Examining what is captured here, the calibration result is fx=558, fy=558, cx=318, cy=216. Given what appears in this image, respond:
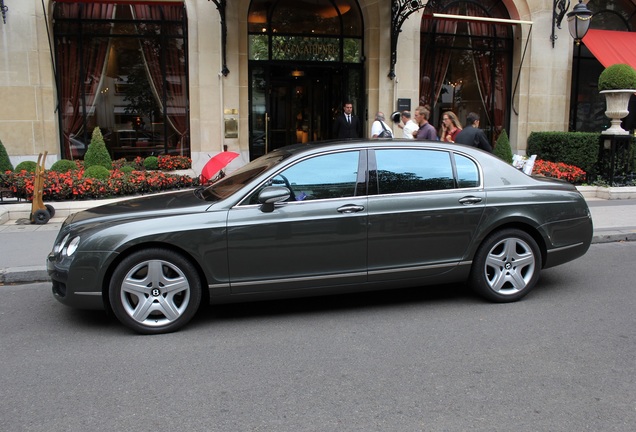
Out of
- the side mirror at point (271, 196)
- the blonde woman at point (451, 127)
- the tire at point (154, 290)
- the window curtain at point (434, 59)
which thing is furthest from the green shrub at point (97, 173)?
the window curtain at point (434, 59)

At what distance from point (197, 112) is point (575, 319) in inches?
425

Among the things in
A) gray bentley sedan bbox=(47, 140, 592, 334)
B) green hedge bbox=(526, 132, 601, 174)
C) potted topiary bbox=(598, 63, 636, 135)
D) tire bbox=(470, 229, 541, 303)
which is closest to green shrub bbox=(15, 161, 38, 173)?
gray bentley sedan bbox=(47, 140, 592, 334)

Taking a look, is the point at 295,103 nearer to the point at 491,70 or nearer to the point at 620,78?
the point at 491,70

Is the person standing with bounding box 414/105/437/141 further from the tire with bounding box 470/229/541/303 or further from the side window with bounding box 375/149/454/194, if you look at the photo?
the tire with bounding box 470/229/541/303

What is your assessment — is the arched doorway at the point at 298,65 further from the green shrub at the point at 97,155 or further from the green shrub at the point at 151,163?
the green shrub at the point at 97,155

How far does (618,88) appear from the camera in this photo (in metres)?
12.7

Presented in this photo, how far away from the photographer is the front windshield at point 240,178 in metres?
5.29

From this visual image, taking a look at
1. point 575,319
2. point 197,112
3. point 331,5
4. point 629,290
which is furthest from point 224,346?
point 331,5

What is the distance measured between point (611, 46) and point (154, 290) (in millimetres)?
15049

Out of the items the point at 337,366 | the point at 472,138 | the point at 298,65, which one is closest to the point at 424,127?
the point at 472,138

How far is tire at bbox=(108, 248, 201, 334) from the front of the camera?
4750mm

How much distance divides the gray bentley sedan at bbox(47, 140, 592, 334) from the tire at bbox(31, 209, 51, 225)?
459cm

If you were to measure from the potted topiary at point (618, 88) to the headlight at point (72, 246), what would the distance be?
12085 mm

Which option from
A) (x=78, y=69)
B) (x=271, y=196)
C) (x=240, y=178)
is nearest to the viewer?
(x=271, y=196)
